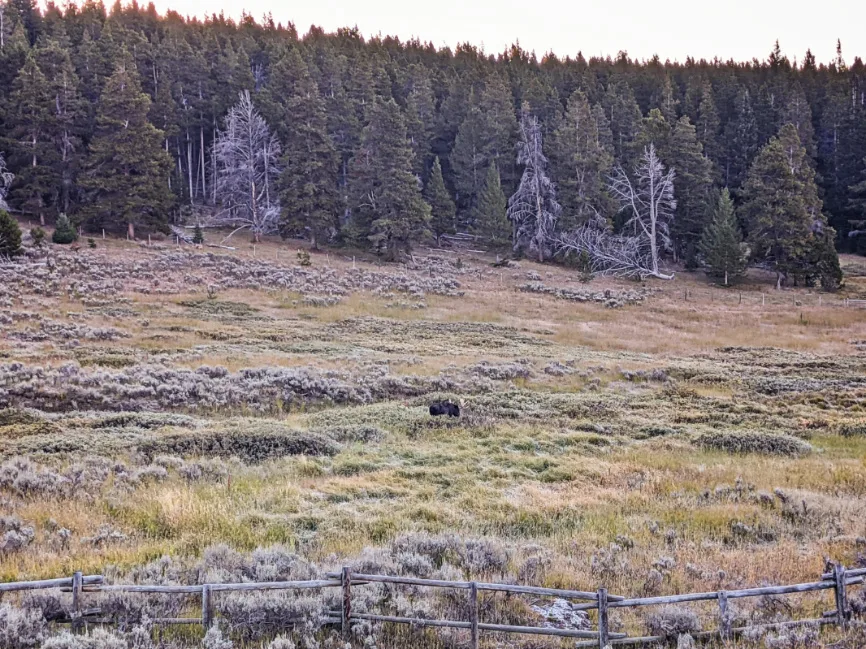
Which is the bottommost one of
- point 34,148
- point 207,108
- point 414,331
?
point 414,331

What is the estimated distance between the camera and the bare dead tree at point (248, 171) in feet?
191

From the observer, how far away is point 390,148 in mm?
55406

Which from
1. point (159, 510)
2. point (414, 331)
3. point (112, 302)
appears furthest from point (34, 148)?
point (159, 510)

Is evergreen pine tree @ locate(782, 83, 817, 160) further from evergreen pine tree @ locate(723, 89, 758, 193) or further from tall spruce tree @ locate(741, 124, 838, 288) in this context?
tall spruce tree @ locate(741, 124, 838, 288)

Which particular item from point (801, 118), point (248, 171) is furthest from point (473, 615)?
point (801, 118)

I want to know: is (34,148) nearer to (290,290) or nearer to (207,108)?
(207,108)

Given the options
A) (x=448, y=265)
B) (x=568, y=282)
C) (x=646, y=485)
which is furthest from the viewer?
(x=448, y=265)

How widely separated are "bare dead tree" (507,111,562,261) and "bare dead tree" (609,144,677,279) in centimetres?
635

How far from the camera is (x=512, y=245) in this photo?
62.8m

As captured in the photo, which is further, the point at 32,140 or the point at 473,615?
the point at 32,140

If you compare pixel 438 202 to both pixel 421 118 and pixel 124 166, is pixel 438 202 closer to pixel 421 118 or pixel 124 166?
pixel 421 118

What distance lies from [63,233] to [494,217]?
34.6 m

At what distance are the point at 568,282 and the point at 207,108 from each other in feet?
141

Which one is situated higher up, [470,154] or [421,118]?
[421,118]
